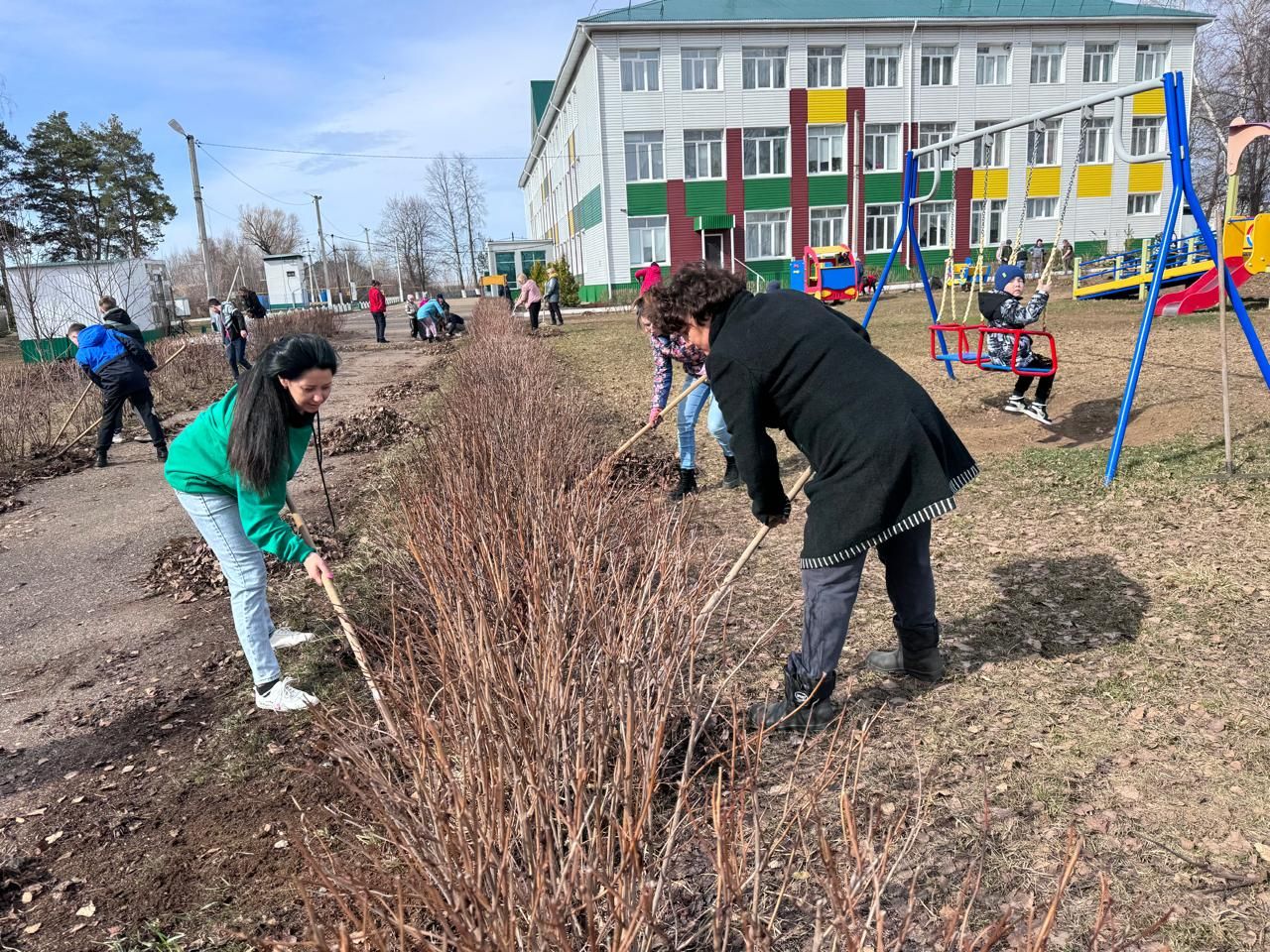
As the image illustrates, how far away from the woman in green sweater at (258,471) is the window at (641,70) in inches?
1058

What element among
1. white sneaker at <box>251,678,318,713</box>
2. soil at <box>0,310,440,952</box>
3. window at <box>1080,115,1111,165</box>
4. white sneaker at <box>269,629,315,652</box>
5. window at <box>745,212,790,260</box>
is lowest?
soil at <box>0,310,440,952</box>

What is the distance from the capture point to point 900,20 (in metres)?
27.0

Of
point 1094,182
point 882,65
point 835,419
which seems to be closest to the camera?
point 835,419

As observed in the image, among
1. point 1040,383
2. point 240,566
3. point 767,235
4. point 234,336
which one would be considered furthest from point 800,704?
point 767,235

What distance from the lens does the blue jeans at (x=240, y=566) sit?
2916 millimetres

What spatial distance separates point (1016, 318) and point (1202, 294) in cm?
811

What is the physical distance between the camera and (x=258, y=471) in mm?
2621

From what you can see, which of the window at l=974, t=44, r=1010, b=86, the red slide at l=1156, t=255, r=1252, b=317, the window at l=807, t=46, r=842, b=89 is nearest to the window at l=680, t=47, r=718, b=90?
the window at l=807, t=46, r=842, b=89

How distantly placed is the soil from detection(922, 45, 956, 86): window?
2908cm

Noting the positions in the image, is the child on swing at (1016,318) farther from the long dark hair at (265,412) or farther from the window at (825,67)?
the window at (825,67)

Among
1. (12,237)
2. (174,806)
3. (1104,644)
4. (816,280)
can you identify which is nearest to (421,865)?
(174,806)

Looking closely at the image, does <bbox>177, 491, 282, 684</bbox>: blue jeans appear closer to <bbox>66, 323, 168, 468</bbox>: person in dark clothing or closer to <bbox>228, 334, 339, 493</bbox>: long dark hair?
<bbox>228, 334, 339, 493</bbox>: long dark hair

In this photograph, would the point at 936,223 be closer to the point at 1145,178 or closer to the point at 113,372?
the point at 1145,178

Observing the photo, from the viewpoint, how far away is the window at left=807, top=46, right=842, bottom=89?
90.7 feet
